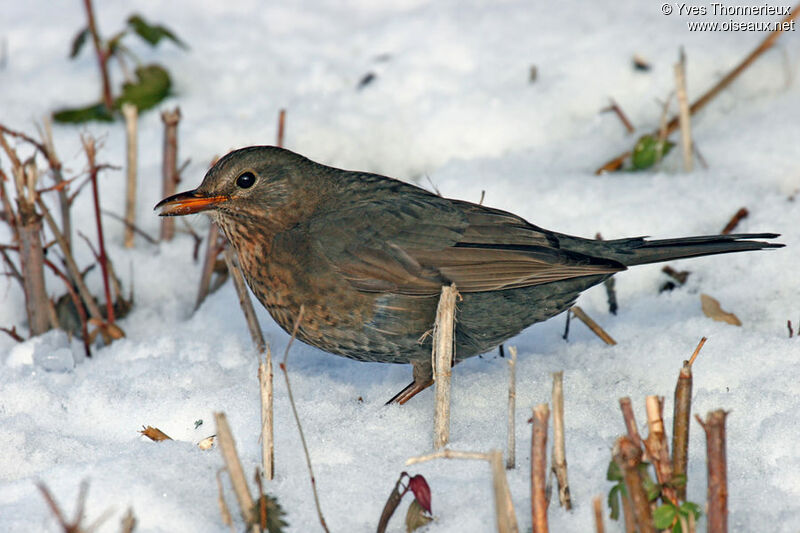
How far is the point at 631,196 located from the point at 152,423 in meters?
2.76

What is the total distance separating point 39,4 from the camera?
7.16 metres

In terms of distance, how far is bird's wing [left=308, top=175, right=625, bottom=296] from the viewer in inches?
134

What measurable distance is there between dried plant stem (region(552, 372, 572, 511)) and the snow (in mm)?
58

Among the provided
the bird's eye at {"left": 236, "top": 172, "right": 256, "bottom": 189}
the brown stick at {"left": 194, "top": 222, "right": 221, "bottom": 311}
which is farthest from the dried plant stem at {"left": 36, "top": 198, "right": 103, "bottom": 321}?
the bird's eye at {"left": 236, "top": 172, "right": 256, "bottom": 189}

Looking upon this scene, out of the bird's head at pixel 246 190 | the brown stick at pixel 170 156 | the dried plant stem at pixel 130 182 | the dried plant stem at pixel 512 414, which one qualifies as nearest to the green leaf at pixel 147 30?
the dried plant stem at pixel 130 182

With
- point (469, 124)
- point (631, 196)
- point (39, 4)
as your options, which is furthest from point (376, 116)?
point (39, 4)

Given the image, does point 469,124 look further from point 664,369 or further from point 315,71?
point 664,369

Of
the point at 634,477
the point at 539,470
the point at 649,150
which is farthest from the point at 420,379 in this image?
the point at 649,150

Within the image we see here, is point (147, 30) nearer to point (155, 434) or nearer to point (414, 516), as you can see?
point (155, 434)

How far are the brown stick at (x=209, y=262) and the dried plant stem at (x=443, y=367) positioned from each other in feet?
5.35

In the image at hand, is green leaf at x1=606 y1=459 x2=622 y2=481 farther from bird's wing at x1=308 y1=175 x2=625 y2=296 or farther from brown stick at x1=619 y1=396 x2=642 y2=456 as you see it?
bird's wing at x1=308 y1=175 x2=625 y2=296

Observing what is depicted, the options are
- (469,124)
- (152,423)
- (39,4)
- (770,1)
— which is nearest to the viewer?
(152,423)

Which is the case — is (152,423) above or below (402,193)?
below

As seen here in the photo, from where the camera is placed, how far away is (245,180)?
3.69 metres
